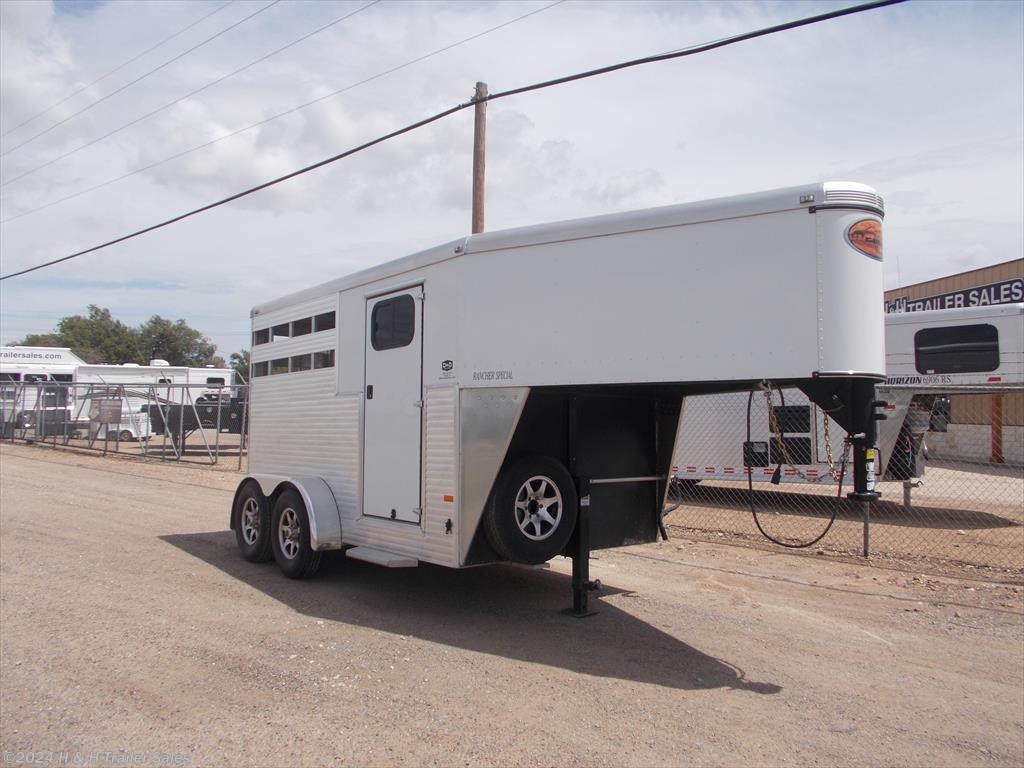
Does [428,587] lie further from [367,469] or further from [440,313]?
[440,313]

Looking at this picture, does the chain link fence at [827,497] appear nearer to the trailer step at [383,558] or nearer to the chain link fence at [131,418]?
the trailer step at [383,558]

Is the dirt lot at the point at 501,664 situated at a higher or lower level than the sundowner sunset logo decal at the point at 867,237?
lower

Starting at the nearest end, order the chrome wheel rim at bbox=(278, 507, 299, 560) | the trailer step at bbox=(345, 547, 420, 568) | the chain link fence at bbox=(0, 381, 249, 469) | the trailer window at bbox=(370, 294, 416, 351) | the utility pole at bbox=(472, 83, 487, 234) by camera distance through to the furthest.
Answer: the trailer step at bbox=(345, 547, 420, 568)
the trailer window at bbox=(370, 294, 416, 351)
the chrome wheel rim at bbox=(278, 507, 299, 560)
the utility pole at bbox=(472, 83, 487, 234)
the chain link fence at bbox=(0, 381, 249, 469)

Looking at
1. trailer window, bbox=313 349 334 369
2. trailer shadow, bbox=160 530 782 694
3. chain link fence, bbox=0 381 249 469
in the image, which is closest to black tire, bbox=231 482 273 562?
trailer shadow, bbox=160 530 782 694

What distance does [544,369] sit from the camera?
5809mm

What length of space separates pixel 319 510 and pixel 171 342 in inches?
2885

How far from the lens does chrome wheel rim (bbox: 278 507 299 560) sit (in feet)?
25.3

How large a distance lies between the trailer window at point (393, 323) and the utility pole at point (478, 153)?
695cm

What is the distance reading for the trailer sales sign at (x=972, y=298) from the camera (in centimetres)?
2295

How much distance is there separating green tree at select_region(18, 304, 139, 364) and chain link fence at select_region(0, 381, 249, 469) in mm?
42993

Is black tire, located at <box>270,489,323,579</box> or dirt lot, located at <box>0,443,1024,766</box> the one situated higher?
black tire, located at <box>270,489,323,579</box>

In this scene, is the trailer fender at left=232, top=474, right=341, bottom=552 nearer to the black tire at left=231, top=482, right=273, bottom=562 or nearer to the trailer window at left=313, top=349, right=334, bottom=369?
the black tire at left=231, top=482, right=273, bottom=562

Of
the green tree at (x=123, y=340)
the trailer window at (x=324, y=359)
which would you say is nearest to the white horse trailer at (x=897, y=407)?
the trailer window at (x=324, y=359)

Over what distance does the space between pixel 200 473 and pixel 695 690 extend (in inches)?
607
